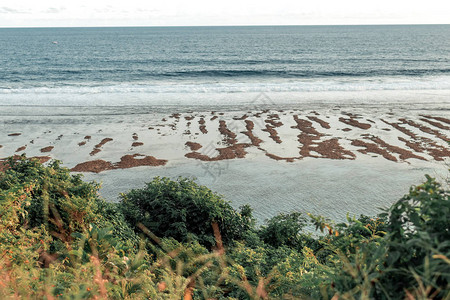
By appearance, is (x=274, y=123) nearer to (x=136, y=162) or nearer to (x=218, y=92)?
(x=136, y=162)

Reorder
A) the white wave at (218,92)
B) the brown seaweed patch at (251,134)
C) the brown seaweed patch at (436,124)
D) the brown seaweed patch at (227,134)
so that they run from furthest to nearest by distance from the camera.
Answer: the white wave at (218,92) → the brown seaweed patch at (436,124) → the brown seaweed patch at (227,134) → the brown seaweed patch at (251,134)

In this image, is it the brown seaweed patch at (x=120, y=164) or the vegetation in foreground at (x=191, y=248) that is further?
the brown seaweed patch at (x=120, y=164)

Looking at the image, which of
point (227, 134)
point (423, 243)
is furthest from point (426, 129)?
point (423, 243)

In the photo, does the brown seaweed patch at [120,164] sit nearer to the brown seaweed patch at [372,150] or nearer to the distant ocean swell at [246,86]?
the brown seaweed patch at [372,150]

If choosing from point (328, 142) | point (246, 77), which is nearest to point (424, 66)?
point (246, 77)

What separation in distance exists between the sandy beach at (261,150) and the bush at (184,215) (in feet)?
9.68

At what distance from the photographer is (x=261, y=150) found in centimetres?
1648

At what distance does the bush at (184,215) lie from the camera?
752cm

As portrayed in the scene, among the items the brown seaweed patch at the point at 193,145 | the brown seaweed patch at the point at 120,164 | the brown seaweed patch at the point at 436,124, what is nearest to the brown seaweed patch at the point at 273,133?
the brown seaweed patch at the point at 193,145

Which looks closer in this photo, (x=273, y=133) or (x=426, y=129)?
(x=273, y=133)

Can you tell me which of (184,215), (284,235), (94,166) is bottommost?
(94,166)

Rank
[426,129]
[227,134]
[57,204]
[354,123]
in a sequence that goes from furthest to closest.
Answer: [354,123] → [426,129] → [227,134] → [57,204]

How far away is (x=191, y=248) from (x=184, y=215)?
4.29 feet

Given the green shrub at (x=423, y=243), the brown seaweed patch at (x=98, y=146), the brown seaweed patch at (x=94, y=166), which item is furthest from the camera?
the brown seaweed patch at (x=98, y=146)
